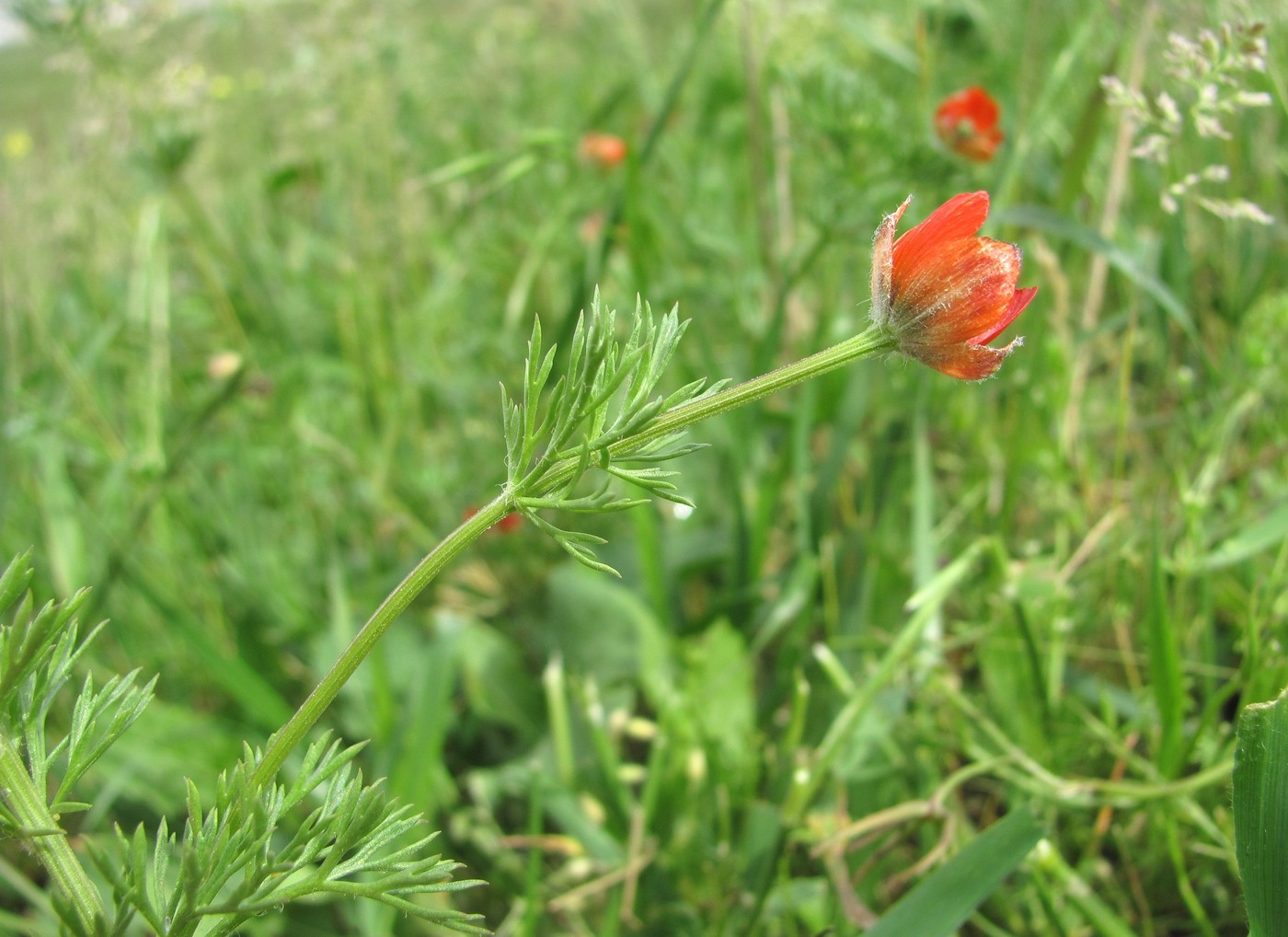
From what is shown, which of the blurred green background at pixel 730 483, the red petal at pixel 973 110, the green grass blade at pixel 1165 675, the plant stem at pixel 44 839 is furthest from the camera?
the red petal at pixel 973 110

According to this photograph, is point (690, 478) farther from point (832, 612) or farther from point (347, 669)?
point (347, 669)

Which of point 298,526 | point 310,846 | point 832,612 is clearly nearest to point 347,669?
point 310,846

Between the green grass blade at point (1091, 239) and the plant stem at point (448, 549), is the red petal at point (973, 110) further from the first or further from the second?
the plant stem at point (448, 549)

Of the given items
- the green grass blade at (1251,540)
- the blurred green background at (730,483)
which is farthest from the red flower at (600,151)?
the green grass blade at (1251,540)

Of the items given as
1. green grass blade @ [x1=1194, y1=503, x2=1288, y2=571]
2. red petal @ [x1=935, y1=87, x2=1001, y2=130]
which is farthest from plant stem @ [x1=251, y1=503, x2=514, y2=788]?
red petal @ [x1=935, y1=87, x2=1001, y2=130]

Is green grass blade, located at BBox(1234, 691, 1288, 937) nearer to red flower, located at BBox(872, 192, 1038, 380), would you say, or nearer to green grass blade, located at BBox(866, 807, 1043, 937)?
green grass blade, located at BBox(866, 807, 1043, 937)
